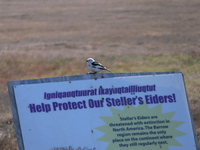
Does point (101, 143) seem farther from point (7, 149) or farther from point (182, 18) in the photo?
point (182, 18)

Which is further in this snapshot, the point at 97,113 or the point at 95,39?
the point at 95,39

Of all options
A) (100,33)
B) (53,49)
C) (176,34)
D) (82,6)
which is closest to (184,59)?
(53,49)

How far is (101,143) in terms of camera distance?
7.27 m

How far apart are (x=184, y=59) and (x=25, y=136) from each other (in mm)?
15854

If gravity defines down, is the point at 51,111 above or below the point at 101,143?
above

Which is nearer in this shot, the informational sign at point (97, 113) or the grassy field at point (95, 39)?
the informational sign at point (97, 113)

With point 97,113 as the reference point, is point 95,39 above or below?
above

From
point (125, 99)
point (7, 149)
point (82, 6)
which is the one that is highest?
point (82, 6)

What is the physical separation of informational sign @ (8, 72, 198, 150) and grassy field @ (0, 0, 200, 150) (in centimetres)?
181

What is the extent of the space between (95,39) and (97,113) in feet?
86.4

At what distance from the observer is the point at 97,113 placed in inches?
287

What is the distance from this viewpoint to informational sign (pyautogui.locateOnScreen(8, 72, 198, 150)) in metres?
7.27

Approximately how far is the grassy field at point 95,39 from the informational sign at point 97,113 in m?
1.81

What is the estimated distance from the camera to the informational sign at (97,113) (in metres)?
7.27
